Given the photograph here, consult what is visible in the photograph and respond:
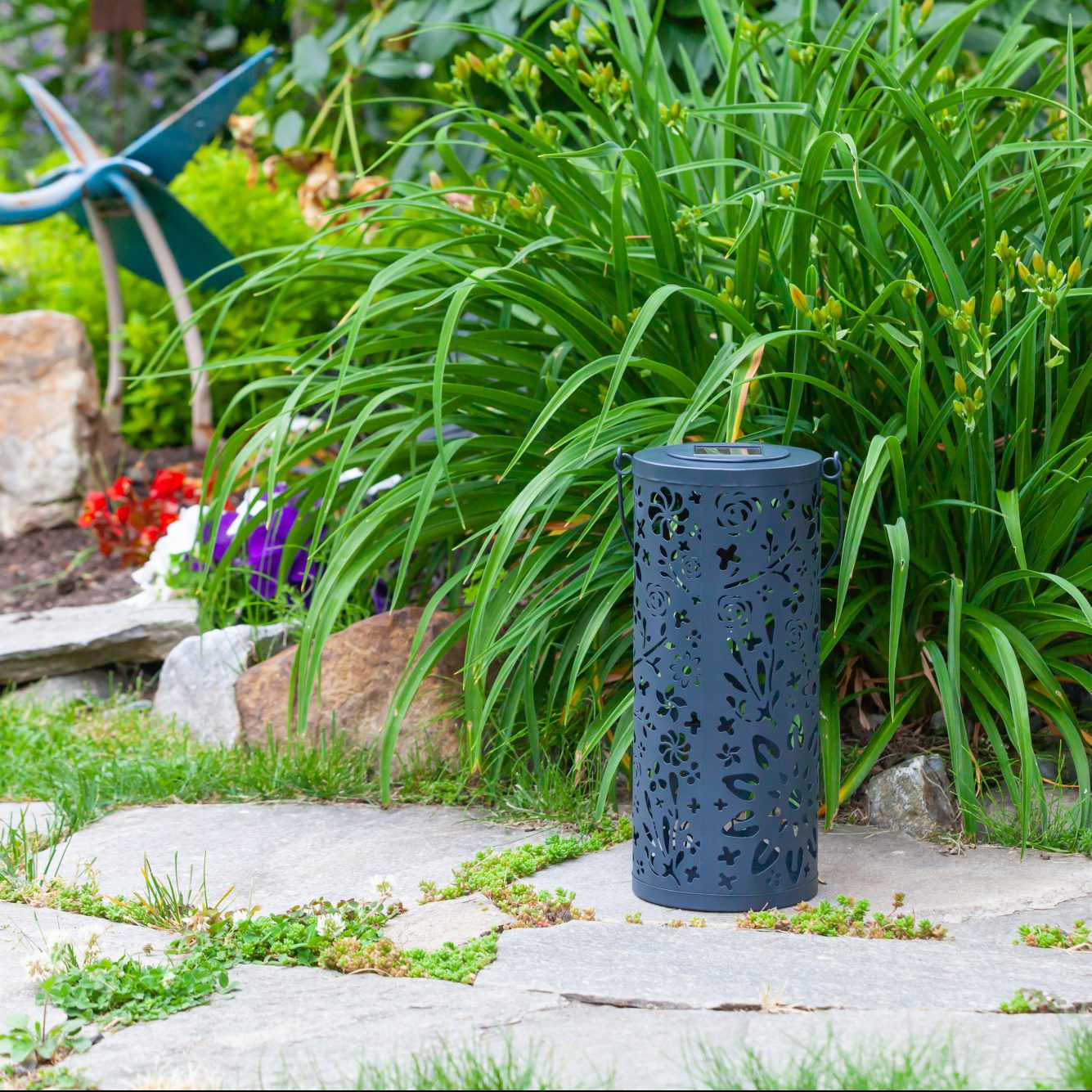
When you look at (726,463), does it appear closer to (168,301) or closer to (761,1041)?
(761,1041)

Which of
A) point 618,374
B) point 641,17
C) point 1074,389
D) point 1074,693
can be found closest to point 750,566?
point 618,374

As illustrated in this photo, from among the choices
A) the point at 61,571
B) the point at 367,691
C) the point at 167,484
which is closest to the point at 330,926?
the point at 367,691

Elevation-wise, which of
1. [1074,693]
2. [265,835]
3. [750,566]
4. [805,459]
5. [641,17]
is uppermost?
[641,17]

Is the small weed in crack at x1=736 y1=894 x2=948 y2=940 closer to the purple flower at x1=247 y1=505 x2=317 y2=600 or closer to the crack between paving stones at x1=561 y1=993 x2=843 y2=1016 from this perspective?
the crack between paving stones at x1=561 y1=993 x2=843 y2=1016

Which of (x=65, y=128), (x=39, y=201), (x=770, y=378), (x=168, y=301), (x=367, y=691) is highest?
(x=65, y=128)

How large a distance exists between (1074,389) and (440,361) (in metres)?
1.38

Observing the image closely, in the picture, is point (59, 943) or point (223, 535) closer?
point (59, 943)

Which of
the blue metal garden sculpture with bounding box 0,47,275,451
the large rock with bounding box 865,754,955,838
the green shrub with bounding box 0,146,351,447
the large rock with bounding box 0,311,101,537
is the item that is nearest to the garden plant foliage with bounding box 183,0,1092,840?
the large rock with bounding box 865,754,955,838

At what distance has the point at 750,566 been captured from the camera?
Result: 8.90ft

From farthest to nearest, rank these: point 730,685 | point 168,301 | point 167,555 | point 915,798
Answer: point 168,301, point 167,555, point 915,798, point 730,685

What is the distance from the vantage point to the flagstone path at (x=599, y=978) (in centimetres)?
210

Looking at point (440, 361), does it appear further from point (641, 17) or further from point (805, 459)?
point (641, 17)

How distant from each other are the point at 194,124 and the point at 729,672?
12.7ft

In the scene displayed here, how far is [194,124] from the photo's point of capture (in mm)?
5605
